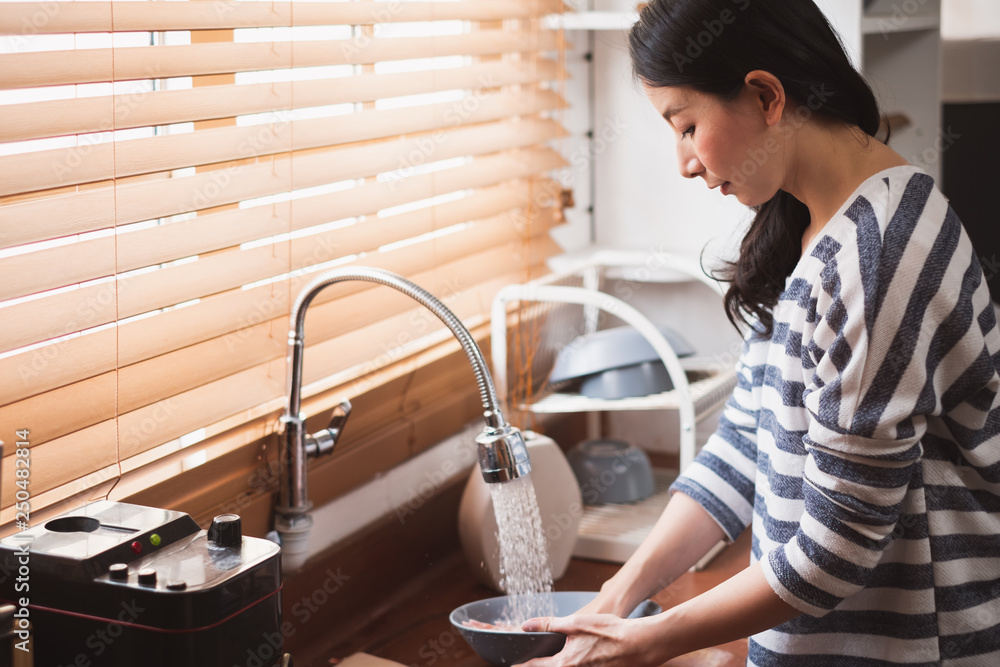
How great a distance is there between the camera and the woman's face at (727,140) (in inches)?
32.7

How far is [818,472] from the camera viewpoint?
2.62ft

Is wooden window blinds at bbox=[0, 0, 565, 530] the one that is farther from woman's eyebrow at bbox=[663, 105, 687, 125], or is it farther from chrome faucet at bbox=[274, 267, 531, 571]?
woman's eyebrow at bbox=[663, 105, 687, 125]

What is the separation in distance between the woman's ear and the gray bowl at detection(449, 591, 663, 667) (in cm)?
51

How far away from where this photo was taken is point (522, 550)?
1090mm

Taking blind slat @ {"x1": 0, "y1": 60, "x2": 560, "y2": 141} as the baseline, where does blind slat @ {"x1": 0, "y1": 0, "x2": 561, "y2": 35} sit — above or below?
above

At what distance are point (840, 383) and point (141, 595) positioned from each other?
1.78 feet

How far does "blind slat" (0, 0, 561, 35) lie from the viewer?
841 millimetres

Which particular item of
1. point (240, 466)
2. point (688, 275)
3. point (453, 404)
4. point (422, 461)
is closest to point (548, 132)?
point (688, 275)

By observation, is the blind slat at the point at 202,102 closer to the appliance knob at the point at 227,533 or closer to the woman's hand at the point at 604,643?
the appliance knob at the point at 227,533

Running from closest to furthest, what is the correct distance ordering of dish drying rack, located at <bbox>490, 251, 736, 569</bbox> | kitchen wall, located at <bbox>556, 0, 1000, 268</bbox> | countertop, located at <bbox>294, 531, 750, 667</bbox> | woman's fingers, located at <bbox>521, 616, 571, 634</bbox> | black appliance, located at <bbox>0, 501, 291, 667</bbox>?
black appliance, located at <bbox>0, 501, 291, 667</bbox>, woman's fingers, located at <bbox>521, 616, 571, 634</bbox>, countertop, located at <bbox>294, 531, 750, 667</bbox>, dish drying rack, located at <bbox>490, 251, 736, 569</bbox>, kitchen wall, located at <bbox>556, 0, 1000, 268</bbox>

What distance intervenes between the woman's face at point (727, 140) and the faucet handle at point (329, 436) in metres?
0.48

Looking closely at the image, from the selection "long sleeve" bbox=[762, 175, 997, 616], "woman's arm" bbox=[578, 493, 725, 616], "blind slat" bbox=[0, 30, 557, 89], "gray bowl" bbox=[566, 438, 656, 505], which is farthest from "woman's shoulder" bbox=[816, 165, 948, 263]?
"gray bowl" bbox=[566, 438, 656, 505]

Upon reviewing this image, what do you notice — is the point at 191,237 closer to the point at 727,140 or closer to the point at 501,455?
the point at 501,455

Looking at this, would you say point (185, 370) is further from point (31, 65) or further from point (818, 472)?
point (818, 472)
